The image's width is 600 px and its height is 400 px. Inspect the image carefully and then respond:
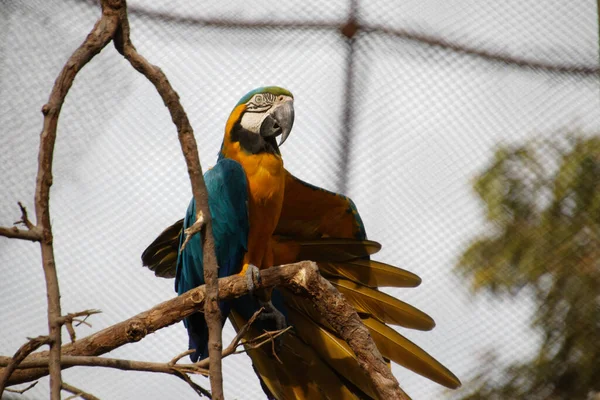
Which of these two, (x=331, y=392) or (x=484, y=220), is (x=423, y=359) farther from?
(x=484, y=220)

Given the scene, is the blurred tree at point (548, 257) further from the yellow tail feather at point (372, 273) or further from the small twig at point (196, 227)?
the small twig at point (196, 227)

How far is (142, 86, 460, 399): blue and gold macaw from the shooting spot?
204 cm

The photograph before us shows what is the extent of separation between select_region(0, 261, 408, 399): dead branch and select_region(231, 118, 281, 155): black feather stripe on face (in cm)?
50

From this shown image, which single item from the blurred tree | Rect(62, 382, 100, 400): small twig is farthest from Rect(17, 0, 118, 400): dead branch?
the blurred tree

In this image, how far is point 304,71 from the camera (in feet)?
10.9

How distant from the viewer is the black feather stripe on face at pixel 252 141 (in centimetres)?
217

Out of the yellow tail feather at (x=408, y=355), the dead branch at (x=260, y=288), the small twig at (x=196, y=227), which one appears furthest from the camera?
the yellow tail feather at (x=408, y=355)

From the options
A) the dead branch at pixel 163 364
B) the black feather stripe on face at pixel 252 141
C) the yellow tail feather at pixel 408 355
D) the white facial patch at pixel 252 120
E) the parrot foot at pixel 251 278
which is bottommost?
the yellow tail feather at pixel 408 355

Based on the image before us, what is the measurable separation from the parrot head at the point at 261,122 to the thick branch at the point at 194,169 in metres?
0.78

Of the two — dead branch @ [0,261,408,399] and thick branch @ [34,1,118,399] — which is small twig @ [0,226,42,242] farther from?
dead branch @ [0,261,408,399]

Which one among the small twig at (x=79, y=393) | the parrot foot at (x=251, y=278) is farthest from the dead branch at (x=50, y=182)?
the parrot foot at (x=251, y=278)

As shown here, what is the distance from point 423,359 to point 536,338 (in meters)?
1.81

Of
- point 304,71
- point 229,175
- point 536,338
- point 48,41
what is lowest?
point 536,338

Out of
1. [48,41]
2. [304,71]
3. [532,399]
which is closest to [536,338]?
[532,399]
